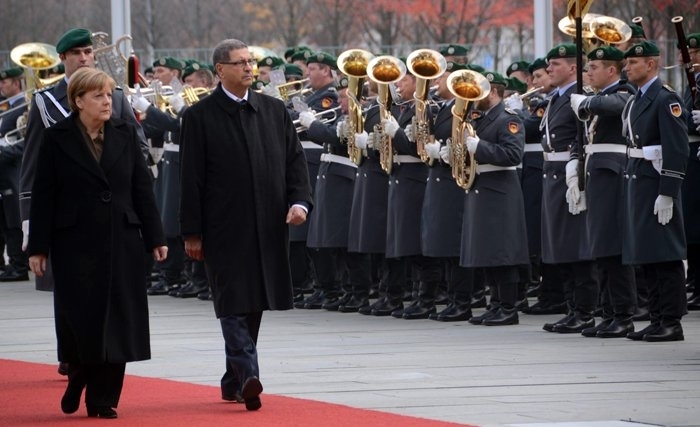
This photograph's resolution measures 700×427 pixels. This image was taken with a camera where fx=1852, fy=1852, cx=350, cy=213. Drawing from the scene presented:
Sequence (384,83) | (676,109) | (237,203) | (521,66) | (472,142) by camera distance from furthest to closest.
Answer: (521,66)
(384,83)
(472,142)
(676,109)
(237,203)

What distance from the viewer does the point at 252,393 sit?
9.48m

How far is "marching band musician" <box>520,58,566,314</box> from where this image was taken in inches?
591

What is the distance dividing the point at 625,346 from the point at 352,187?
4227 millimetres

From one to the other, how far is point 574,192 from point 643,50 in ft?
4.22

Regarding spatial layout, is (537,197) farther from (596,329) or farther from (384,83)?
(596,329)

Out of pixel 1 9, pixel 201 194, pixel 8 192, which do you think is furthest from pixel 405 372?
pixel 1 9

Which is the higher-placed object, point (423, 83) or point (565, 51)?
point (565, 51)

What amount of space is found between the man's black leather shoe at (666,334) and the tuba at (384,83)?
3183mm

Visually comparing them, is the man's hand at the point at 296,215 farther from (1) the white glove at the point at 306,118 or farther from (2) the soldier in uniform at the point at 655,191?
(1) the white glove at the point at 306,118

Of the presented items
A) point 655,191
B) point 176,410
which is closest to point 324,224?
point 655,191

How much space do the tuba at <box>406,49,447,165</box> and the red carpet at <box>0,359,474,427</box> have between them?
163 inches

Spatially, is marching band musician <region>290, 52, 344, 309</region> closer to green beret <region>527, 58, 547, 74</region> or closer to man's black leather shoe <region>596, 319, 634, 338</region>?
green beret <region>527, 58, 547, 74</region>

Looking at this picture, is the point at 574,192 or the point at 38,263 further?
the point at 574,192

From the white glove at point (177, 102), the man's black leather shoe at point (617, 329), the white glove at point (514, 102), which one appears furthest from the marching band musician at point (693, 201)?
the white glove at point (177, 102)
